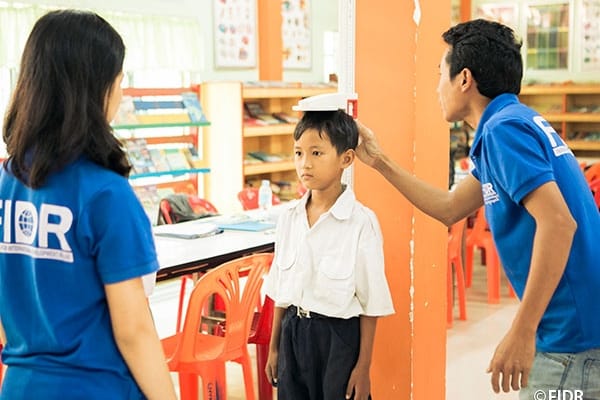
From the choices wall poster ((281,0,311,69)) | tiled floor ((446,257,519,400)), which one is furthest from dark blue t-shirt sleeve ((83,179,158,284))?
wall poster ((281,0,311,69))

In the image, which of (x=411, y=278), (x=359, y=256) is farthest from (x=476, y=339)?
(x=359, y=256)

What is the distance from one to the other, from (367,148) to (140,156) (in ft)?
14.7

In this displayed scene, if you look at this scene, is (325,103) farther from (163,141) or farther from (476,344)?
(163,141)

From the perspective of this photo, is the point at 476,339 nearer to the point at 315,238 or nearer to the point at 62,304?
the point at 315,238

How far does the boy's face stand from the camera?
8.86 feet

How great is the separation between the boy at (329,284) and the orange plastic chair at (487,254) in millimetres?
3793

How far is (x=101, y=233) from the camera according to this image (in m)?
1.59

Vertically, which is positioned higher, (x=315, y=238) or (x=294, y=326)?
(x=315, y=238)

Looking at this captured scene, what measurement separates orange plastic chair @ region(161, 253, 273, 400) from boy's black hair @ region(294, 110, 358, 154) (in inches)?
32.9

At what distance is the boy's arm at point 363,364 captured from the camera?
265 centimetres

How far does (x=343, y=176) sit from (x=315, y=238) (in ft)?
1.44

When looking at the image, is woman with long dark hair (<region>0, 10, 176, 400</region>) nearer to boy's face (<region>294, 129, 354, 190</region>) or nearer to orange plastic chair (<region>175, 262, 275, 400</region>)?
boy's face (<region>294, 129, 354, 190</region>)

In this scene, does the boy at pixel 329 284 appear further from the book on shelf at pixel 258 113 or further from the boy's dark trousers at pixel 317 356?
the book on shelf at pixel 258 113

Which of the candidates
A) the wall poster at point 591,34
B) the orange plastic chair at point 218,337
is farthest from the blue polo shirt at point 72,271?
the wall poster at point 591,34
